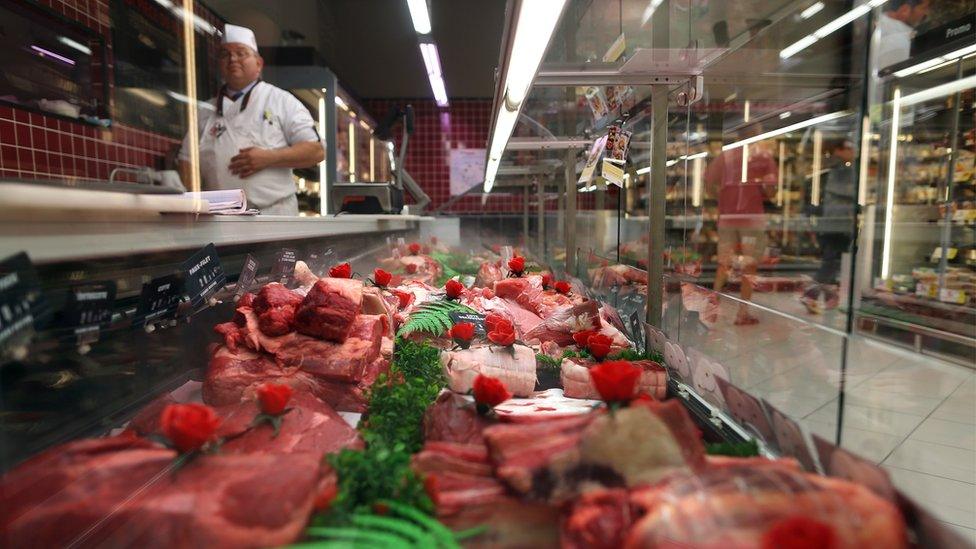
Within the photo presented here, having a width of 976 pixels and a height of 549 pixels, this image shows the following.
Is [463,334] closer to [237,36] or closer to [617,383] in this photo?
[617,383]

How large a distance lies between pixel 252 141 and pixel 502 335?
9.61 ft

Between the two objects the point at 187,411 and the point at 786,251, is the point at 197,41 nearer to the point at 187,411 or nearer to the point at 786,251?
the point at 187,411

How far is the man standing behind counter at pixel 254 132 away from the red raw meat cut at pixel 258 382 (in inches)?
94.5

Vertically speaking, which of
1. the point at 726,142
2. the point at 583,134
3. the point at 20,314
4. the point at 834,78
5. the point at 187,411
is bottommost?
the point at 187,411

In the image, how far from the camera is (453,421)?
3.33 ft

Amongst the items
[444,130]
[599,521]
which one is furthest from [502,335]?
[444,130]

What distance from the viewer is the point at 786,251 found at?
22.4 feet

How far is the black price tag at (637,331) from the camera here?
5.82ft

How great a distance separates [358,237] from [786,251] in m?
5.47

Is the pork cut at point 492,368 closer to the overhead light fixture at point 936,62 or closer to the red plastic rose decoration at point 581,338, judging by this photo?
the red plastic rose decoration at point 581,338

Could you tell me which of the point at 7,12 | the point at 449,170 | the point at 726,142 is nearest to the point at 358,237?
the point at 7,12

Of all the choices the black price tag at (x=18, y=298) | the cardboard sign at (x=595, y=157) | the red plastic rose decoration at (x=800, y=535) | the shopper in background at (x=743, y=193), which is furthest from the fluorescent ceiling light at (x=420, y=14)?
the shopper in background at (x=743, y=193)

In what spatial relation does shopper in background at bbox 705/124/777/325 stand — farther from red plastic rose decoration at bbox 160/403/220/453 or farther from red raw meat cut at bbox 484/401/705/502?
red plastic rose decoration at bbox 160/403/220/453

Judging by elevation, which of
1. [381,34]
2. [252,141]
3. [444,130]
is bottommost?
[252,141]
